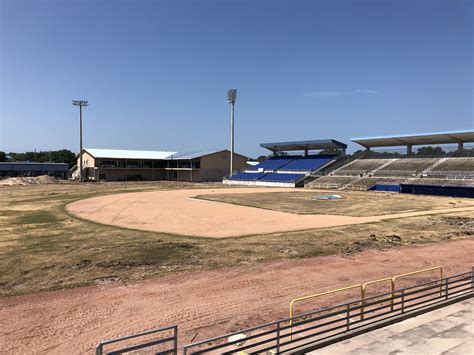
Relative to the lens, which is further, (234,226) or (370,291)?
(234,226)

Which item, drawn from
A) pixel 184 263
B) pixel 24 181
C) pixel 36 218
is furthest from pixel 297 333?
pixel 24 181

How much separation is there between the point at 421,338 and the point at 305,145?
8575 cm

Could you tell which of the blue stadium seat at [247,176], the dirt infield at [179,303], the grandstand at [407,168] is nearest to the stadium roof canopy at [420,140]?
the grandstand at [407,168]

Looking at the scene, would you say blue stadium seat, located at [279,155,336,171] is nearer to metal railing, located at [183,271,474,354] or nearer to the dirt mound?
the dirt mound

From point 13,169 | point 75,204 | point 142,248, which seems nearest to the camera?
point 142,248

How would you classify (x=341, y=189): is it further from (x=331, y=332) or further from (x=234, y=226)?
(x=331, y=332)

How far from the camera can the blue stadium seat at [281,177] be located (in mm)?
81113

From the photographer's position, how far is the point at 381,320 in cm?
995

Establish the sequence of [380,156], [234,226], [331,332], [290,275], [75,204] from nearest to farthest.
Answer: [331,332] < [290,275] < [234,226] < [75,204] < [380,156]

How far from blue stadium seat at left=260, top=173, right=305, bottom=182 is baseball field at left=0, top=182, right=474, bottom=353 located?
47706 mm

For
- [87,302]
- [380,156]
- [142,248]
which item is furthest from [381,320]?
[380,156]

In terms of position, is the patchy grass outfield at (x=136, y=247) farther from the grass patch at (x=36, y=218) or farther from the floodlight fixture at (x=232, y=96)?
the floodlight fixture at (x=232, y=96)

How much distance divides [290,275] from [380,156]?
2836 inches

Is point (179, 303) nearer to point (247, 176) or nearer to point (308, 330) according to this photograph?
point (308, 330)
